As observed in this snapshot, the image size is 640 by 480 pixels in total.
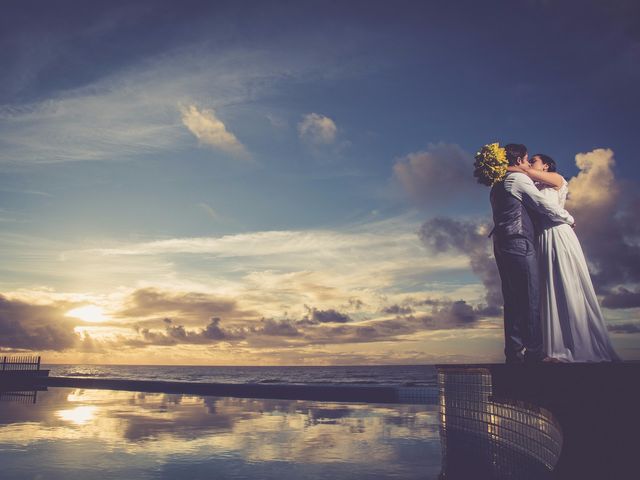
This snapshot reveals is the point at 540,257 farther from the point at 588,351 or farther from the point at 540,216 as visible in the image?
the point at 588,351

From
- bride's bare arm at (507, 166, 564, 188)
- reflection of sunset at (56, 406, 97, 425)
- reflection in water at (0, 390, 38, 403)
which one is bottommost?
reflection in water at (0, 390, 38, 403)

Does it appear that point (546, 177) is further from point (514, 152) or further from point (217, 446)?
point (217, 446)

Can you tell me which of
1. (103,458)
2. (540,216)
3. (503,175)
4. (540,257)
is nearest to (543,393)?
(540,257)

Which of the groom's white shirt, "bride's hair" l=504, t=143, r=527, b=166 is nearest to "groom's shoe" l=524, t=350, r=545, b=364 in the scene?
the groom's white shirt

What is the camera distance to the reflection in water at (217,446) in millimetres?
5160

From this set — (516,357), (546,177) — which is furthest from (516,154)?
(516,357)

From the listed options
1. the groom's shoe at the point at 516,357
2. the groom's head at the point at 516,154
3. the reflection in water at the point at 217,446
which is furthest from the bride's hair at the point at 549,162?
the reflection in water at the point at 217,446

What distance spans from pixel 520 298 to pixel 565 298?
40 centimetres

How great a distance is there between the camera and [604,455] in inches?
99.3

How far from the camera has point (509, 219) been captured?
16.5ft

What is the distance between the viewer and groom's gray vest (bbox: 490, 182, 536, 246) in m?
4.95

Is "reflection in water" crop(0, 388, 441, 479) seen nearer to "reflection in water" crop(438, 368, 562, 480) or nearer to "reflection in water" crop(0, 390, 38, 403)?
"reflection in water" crop(438, 368, 562, 480)

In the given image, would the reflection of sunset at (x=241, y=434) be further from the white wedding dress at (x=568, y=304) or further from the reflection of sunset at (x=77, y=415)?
the white wedding dress at (x=568, y=304)

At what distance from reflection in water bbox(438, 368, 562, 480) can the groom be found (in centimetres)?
60
